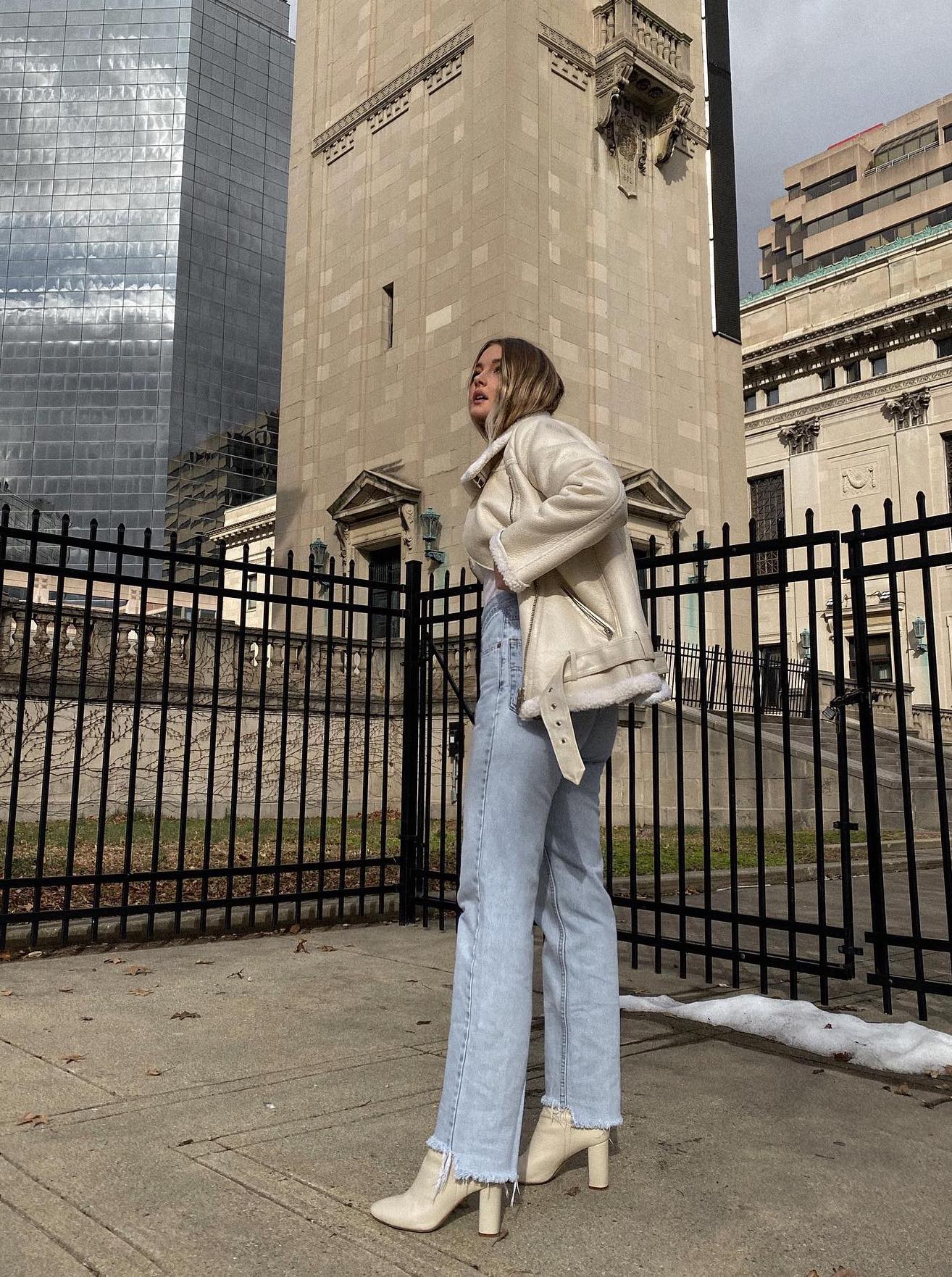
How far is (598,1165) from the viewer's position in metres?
2.69

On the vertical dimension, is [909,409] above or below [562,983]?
above

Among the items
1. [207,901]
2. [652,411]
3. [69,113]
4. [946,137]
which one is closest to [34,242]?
[69,113]

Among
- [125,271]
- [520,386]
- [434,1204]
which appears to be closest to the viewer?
[434,1204]

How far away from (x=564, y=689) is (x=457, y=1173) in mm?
1247

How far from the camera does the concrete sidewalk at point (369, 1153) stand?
2281 millimetres

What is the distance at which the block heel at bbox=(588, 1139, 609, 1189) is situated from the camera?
2.68 m

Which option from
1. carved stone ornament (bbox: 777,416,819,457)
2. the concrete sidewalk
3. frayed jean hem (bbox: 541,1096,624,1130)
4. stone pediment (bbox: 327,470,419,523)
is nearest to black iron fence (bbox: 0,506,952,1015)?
the concrete sidewalk

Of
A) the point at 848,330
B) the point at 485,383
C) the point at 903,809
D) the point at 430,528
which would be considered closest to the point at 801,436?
the point at 848,330

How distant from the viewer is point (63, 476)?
8481 cm

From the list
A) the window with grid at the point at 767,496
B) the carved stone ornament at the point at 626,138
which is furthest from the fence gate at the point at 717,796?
the window with grid at the point at 767,496

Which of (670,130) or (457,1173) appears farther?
(670,130)

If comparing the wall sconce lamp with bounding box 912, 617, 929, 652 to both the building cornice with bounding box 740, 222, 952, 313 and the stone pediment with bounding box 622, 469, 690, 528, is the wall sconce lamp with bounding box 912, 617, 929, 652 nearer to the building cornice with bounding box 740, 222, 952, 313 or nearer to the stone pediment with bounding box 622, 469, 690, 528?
the building cornice with bounding box 740, 222, 952, 313

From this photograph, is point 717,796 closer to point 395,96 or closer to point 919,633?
point 395,96

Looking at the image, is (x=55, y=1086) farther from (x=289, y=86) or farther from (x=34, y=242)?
(x=289, y=86)
